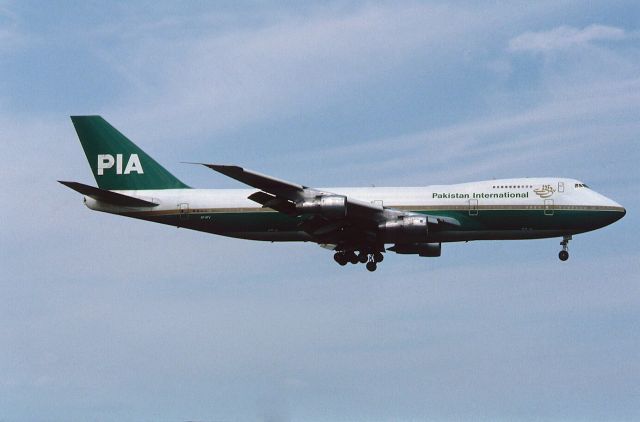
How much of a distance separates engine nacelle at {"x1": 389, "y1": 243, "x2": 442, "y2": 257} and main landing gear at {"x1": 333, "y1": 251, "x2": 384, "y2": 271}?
239 centimetres

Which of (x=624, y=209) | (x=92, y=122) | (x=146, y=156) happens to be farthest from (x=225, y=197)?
(x=624, y=209)

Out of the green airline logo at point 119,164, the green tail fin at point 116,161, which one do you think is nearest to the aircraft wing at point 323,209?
the green tail fin at point 116,161

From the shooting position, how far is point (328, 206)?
168ft

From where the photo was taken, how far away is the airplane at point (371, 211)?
52688 mm

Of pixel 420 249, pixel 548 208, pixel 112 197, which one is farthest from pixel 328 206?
pixel 112 197

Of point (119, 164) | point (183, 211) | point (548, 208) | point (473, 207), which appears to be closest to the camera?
point (548, 208)

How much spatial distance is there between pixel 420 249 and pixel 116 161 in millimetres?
20503

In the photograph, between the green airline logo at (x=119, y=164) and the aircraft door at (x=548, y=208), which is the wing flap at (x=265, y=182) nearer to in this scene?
the green airline logo at (x=119, y=164)

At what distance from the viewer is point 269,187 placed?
5184 cm

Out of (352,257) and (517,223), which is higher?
(517,223)

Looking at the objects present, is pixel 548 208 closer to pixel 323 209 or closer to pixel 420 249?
pixel 420 249

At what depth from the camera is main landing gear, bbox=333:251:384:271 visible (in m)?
57.0

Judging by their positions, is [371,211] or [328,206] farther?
[371,211]

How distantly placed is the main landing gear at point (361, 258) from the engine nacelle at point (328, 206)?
6.04 m
